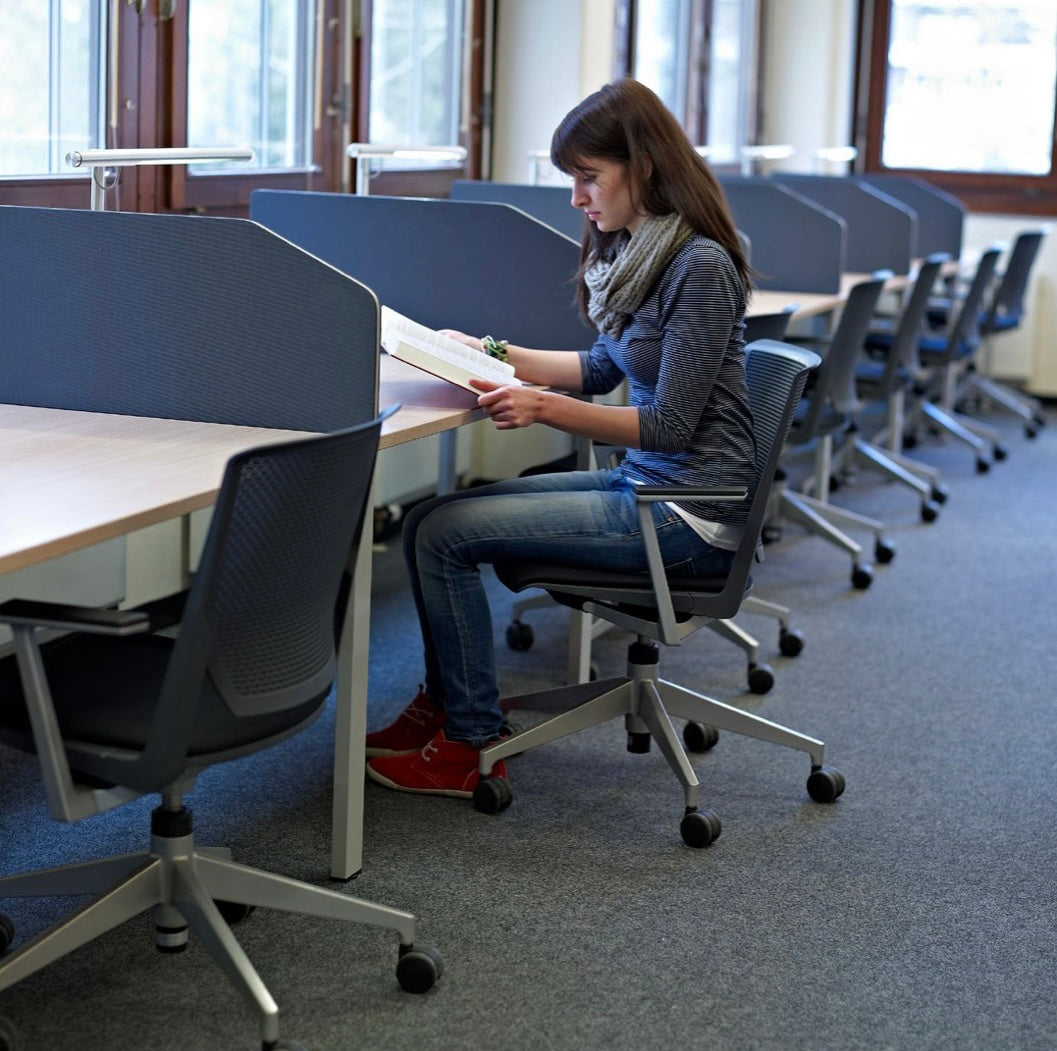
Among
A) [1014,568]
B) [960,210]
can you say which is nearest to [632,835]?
[1014,568]

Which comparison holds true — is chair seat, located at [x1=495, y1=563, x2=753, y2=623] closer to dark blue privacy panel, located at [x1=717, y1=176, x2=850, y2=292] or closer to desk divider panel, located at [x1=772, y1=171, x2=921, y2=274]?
dark blue privacy panel, located at [x1=717, y1=176, x2=850, y2=292]

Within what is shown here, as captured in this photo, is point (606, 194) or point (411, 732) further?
point (411, 732)

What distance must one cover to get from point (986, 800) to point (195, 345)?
1.52m

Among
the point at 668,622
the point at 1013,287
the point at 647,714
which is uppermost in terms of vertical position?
the point at 1013,287

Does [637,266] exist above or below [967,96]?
below

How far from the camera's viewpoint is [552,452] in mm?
3848

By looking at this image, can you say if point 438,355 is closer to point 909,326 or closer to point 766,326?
point 766,326

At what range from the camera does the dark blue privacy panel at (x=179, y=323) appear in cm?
206

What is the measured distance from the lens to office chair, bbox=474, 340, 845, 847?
2354mm

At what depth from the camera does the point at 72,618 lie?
1.53 meters

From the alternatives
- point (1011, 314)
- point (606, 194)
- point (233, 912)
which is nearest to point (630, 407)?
point (606, 194)

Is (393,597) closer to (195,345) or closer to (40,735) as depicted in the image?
(195,345)

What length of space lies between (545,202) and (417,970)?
2.25m

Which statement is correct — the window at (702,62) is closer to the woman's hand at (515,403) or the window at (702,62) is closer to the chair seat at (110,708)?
the woman's hand at (515,403)
